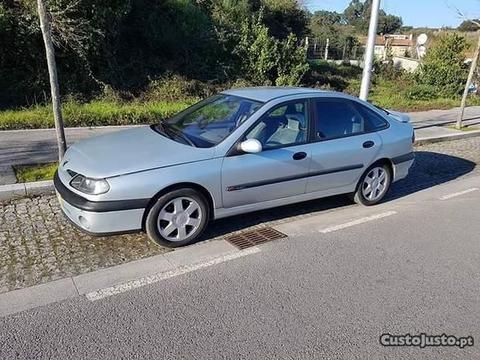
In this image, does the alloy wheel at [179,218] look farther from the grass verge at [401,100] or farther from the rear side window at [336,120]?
the grass verge at [401,100]

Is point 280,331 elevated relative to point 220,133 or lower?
lower

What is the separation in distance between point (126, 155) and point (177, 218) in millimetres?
779

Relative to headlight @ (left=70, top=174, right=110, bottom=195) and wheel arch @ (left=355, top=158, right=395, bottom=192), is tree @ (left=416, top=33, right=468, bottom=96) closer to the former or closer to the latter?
wheel arch @ (left=355, top=158, right=395, bottom=192)

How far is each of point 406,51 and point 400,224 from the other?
34.2 meters

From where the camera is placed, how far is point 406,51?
116 feet

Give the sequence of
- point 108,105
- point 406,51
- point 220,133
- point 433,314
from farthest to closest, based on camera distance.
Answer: point 406,51, point 108,105, point 220,133, point 433,314

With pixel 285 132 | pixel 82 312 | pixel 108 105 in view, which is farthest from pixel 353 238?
pixel 108 105

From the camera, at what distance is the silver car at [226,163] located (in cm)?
396

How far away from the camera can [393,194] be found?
635 centimetres

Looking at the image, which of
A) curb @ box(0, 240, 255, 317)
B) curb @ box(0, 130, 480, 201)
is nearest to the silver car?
curb @ box(0, 240, 255, 317)

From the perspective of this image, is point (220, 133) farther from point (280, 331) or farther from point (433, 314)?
point (433, 314)

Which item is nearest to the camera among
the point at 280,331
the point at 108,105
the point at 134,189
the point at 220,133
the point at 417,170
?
the point at 280,331

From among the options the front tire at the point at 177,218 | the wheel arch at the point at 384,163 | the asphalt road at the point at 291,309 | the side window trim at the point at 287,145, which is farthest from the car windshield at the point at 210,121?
the wheel arch at the point at 384,163

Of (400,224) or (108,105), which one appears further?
(108,105)
